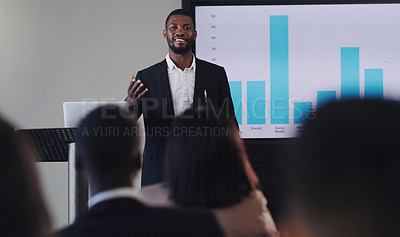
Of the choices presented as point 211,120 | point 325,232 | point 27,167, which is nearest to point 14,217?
point 27,167

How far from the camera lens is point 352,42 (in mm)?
4098

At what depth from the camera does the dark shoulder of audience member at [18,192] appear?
77 centimetres

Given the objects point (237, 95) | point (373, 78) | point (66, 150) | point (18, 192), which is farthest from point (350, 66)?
point (18, 192)

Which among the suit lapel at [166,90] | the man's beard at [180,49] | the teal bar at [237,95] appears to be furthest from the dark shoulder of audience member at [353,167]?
the teal bar at [237,95]

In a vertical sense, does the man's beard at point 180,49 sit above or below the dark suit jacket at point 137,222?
above

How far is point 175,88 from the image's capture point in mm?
3354

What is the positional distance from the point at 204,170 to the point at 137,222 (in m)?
0.40

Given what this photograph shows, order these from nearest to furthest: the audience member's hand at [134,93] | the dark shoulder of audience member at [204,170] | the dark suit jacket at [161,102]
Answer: the dark shoulder of audience member at [204,170], the audience member's hand at [134,93], the dark suit jacket at [161,102]

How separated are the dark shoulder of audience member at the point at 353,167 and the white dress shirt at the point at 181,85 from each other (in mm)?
2527

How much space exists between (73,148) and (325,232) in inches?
72.3

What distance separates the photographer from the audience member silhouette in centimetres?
146

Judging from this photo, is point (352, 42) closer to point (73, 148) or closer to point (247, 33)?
point (247, 33)

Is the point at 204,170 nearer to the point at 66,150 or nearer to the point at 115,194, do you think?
the point at 115,194

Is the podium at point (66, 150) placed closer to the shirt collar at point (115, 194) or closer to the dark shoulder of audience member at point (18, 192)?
the shirt collar at point (115, 194)
